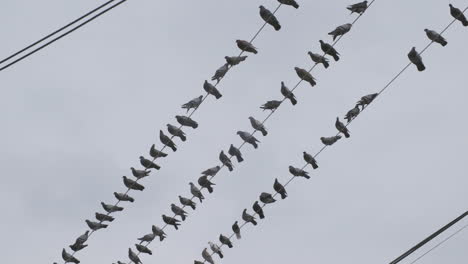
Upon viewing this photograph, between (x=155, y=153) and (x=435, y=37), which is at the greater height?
(x=155, y=153)

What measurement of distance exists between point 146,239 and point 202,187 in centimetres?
205

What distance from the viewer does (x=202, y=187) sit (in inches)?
705

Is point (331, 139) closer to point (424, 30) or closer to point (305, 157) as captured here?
point (305, 157)

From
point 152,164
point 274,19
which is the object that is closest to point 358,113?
point 274,19

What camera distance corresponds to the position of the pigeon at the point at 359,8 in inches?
606

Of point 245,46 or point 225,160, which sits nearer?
point 245,46

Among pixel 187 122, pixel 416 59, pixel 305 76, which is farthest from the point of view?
pixel 187 122

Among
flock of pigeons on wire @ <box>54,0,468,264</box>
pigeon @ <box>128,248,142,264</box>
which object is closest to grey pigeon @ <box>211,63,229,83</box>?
flock of pigeons on wire @ <box>54,0,468,264</box>

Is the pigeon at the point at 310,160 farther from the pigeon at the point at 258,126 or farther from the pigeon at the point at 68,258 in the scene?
the pigeon at the point at 68,258

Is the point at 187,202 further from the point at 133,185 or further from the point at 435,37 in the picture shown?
the point at 435,37

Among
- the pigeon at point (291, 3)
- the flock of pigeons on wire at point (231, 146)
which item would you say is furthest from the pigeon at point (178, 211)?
the pigeon at point (291, 3)

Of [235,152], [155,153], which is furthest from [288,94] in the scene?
[155,153]

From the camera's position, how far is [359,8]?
15.5 meters

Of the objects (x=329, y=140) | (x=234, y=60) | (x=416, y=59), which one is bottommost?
(x=416, y=59)
